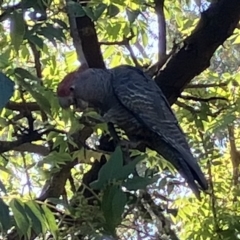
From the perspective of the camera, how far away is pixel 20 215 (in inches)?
33.1

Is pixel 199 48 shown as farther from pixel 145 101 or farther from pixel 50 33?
pixel 50 33

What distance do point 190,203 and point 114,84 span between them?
36 centimetres

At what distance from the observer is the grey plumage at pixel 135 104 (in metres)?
1.50

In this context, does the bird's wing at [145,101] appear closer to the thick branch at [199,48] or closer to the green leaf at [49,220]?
the thick branch at [199,48]

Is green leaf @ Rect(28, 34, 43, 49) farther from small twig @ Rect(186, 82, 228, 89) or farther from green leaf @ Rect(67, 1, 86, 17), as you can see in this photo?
small twig @ Rect(186, 82, 228, 89)

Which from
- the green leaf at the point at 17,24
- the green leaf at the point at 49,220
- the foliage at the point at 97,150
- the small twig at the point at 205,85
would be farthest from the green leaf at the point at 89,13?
the small twig at the point at 205,85

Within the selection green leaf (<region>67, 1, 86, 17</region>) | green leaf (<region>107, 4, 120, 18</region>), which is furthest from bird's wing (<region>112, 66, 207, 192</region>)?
green leaf (<region>67, 1, 86, 17</region>)

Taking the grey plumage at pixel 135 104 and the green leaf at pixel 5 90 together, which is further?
the grey plumage at pixel 135 104

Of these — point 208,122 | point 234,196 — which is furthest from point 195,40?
point 234,196

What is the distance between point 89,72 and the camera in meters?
1.53

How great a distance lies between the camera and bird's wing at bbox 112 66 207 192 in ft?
4.91

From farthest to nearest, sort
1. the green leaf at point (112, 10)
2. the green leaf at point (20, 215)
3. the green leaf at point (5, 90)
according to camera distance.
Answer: the green leaf at point (112, 10), the green leaf at point (20, 215), the green leaf at point (5, 90)

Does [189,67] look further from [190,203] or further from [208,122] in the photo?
[190,203]

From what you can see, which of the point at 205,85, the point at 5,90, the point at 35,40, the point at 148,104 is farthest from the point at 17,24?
the point at 205,85
